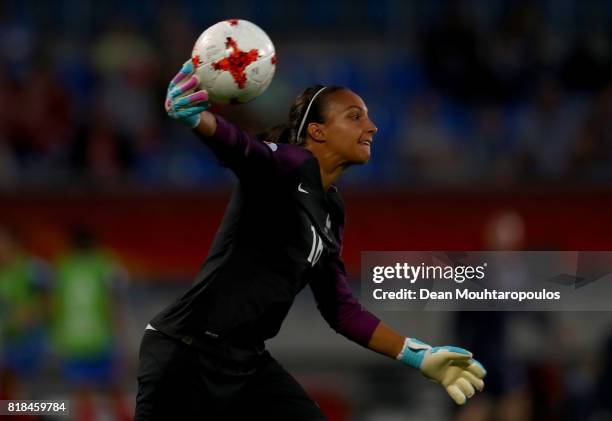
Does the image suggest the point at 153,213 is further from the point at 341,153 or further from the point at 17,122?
the point at 341,153

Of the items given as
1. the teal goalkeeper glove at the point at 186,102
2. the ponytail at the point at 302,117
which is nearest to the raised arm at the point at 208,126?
the teal goalkeeper glove at the point at 186,102

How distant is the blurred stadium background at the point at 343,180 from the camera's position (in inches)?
394

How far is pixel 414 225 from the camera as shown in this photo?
35.3 feet

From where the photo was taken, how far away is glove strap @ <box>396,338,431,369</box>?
5.45 meters

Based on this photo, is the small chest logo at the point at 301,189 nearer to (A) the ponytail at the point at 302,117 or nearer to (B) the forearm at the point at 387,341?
(A) the ponytail at the point at 302,117

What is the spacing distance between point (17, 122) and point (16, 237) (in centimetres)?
168

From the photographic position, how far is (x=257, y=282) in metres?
4.91

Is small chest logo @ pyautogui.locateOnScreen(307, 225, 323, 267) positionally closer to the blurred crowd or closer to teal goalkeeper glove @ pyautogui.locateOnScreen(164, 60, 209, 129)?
teal goalkeeper glove @ pyautogui.locateOnScreen(164, 60, 209, 129)

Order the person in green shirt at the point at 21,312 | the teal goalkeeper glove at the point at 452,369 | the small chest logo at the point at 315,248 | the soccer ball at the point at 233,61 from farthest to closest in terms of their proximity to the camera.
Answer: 1. the person in green shirt at the point at 21,312
2. the teal goalkeeper glove at the point at 452,369
3. the small chest logo at the point at 315,248
4. the soccer ball at the point at 233,61

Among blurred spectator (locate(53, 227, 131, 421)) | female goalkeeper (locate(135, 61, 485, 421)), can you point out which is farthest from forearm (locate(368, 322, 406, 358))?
blurred spectator (locate(53, 227, 131, 421))

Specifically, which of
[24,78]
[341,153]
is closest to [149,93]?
[24,78]

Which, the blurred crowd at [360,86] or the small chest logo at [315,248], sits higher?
the blurred crowd at [360,86]

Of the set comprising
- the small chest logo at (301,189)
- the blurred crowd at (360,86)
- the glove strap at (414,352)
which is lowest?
the glove strap at (414,352)

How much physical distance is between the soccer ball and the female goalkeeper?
230 mm
